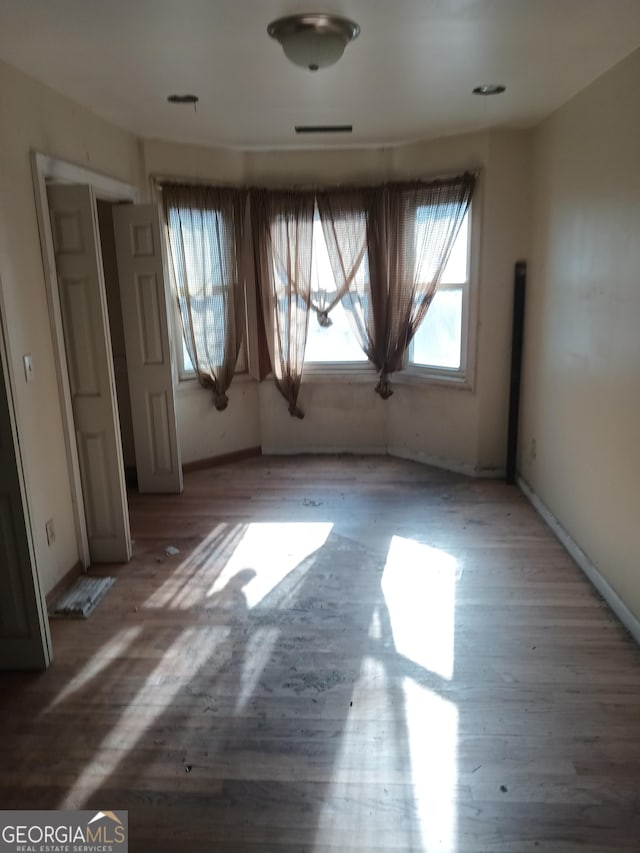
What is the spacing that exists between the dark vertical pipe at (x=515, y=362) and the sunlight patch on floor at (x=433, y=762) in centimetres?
254

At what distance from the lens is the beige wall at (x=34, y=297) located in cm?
273

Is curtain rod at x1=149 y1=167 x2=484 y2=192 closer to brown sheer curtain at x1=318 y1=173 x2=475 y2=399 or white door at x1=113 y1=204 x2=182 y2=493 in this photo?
brown sheer curtain at x1=318 y1=173 x2=475 y2=399

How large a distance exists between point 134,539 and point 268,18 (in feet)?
9.42

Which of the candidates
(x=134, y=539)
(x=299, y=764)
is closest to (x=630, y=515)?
(x=299, y=764)

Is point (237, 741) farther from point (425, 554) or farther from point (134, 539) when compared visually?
point (134, 539)

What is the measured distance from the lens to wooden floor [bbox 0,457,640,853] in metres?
1.82

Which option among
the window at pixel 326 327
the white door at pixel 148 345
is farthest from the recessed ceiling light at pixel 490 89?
the white door at pixel 148 345

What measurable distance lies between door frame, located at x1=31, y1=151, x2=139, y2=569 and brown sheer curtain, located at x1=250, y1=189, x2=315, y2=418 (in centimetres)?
161

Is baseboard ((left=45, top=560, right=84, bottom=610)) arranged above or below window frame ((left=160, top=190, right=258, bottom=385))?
below

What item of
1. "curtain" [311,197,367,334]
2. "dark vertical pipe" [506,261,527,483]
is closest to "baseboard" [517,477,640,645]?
"dark vertical pipe" [506,261,527,483]

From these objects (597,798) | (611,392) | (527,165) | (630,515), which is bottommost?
(597,798)

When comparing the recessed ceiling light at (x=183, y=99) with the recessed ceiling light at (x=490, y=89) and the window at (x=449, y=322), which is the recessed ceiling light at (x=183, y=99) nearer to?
the recessed ceiling light at (x=490, y=89)

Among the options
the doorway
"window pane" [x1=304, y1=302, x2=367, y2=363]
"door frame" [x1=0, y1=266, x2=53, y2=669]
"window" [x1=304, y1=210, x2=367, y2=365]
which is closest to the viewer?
"door frame" [x1=0, y1=266, x2=53, y2=669]

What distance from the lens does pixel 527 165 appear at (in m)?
4.24
